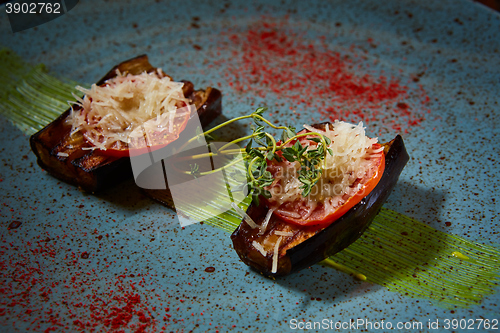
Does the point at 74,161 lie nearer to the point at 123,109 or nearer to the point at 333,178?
the point at 123,109

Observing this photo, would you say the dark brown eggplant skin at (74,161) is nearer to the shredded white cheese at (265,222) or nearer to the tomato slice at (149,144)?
the tomato slice at (149,144)

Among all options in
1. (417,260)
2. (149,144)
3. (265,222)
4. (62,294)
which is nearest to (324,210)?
(265,222)

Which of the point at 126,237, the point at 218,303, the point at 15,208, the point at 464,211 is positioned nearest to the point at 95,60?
the point at 15,208

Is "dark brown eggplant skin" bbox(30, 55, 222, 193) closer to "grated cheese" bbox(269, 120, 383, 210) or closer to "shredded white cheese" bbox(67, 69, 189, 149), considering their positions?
"shredded white cheese" bbox(67, 69, 189, 149)

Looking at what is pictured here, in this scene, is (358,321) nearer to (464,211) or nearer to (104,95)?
(464,211)

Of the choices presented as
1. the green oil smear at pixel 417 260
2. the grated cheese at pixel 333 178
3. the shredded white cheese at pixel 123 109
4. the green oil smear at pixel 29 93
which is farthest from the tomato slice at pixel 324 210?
the green oil smear at pixel 29 93

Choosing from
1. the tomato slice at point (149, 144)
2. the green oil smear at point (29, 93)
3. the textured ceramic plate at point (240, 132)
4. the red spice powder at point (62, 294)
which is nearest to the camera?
the red spice powder at point (62, 294)
